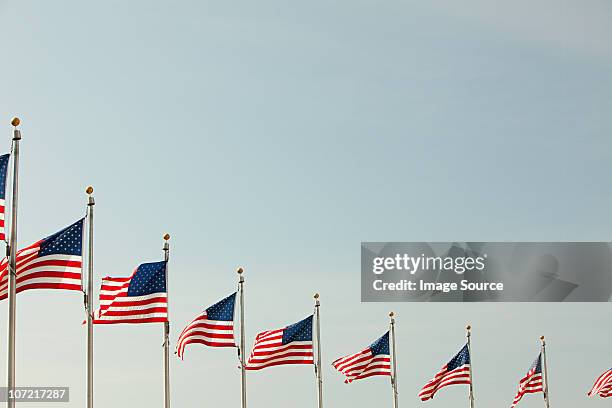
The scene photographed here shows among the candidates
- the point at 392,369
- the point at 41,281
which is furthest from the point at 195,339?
the point at 392,369

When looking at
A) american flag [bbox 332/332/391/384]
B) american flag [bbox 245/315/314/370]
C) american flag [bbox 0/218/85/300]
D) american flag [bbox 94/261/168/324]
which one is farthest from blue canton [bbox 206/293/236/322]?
american flag [bbox 0/218/85/300]

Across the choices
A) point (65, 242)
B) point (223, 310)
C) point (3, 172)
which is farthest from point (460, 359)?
point (3, 172)

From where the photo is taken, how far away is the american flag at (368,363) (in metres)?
63.9

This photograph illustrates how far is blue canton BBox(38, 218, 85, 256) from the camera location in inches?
1663

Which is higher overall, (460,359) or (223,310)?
(223,310)

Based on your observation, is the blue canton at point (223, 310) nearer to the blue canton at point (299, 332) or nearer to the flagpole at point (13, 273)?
the blue canton at point (299, 332)

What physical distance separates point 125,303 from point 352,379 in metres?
18.6

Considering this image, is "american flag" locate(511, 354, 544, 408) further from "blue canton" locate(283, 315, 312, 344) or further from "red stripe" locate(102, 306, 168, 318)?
"red stripe" locate(102, 306, 168, 318)

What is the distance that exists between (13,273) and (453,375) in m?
37.0

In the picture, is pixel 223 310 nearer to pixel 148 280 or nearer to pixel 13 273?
pixel 148 280

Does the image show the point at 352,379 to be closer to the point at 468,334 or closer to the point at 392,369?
the point at 392,369

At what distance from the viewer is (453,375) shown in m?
71.1

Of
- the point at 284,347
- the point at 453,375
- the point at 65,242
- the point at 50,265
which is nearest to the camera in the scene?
the point at 50,265

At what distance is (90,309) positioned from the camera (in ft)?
149
